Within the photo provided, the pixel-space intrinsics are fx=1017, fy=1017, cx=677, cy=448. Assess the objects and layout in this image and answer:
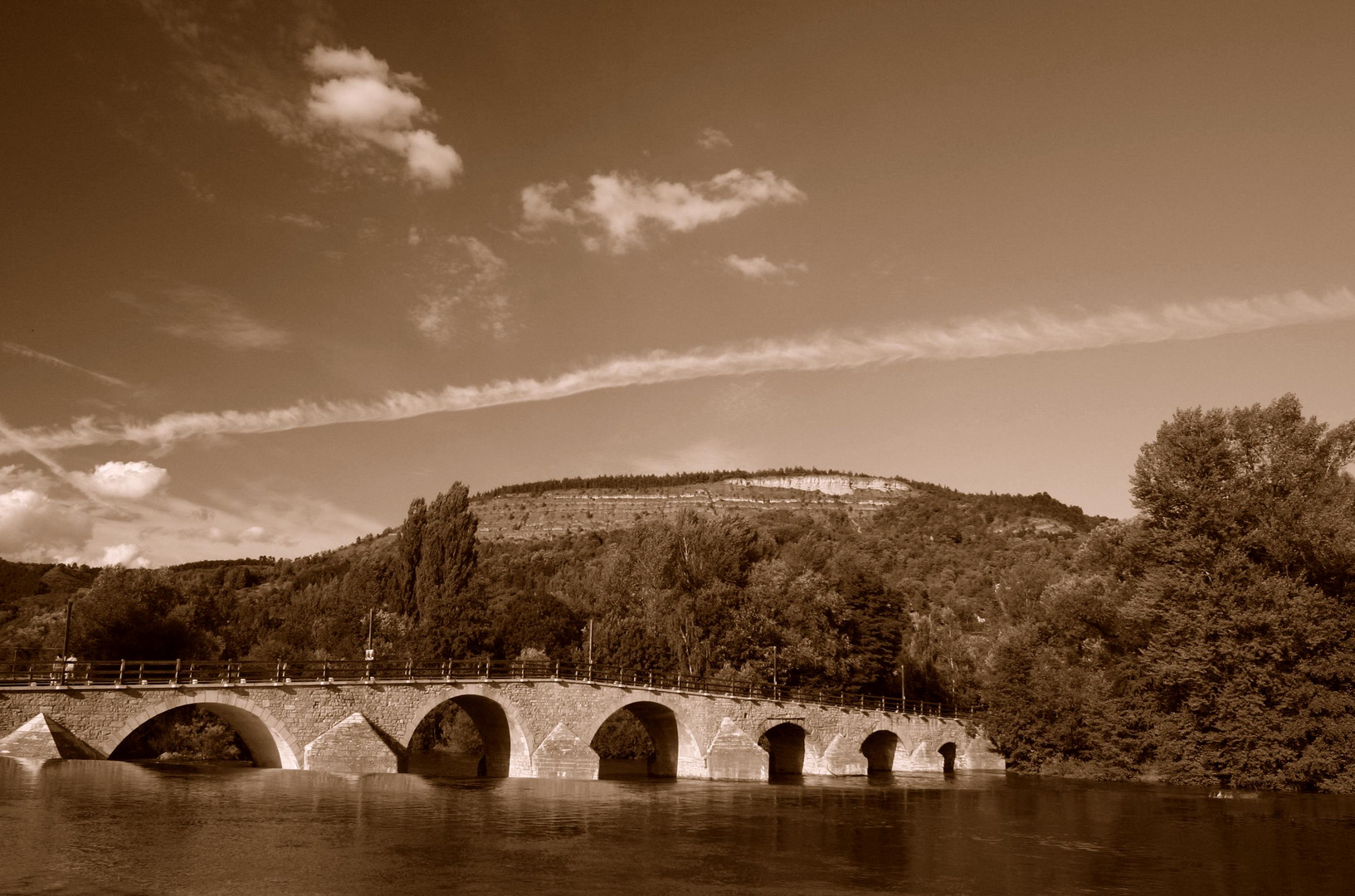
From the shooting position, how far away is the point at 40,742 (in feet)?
83.4

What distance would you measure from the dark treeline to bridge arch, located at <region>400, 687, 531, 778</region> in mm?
13533

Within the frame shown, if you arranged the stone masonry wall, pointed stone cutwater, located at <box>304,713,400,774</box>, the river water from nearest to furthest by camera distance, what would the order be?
the river water, the stone masonry wall, pointed stone cutwater, located at <box>304,713,400,774</box>

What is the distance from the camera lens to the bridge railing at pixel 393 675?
28484 mm

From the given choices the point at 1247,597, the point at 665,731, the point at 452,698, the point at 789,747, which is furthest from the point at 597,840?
the point at 789,747

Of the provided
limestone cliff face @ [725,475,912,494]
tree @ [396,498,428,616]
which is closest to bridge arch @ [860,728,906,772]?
tree @ [396,498,428,616]

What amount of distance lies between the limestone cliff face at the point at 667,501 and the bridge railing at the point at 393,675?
90.4 metres

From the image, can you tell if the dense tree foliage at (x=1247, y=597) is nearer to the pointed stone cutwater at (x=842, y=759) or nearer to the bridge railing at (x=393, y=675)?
the pointed stone cutwater at (x=842, y=759)

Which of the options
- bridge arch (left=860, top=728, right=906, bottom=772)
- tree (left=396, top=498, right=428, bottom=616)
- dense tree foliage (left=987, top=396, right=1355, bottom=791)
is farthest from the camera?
tree (left=396, top=498, right=428, bottom=616)

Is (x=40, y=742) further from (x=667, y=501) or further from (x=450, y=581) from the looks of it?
(x=667, y=501)

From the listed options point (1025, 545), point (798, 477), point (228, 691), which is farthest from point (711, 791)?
point (798, 477)

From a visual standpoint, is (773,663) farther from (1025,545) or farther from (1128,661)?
(1025,545)

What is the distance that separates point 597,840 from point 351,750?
47.8 ft

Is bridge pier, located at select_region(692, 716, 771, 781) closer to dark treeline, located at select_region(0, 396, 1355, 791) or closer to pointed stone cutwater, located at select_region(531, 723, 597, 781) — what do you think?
pointed stone cutwater, located at select_region(531, 723, 597, 781)

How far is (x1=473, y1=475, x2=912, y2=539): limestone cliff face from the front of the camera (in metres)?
151
